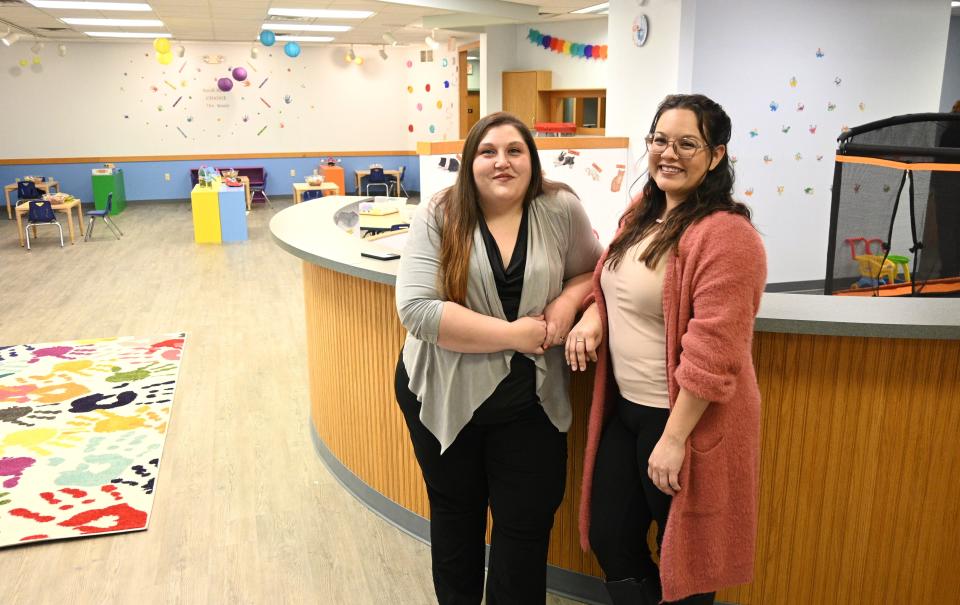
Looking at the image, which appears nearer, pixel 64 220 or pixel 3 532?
pixel 3 532

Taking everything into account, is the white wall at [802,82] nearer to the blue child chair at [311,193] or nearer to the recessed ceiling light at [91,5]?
the recessed ceiling light at [91,5]

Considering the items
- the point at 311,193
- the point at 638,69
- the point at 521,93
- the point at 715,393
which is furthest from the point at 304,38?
the point at 715,393

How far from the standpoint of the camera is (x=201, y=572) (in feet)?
9.61

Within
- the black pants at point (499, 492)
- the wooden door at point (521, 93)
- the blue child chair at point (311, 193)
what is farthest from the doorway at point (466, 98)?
the black pants at point (499, 492)

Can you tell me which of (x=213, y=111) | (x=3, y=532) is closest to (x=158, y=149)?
(x=213, y=111)

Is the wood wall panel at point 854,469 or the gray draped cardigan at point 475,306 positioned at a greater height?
the gray draped cardigan at point 475,306

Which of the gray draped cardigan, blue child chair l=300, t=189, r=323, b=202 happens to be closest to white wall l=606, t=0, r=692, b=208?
the gray draped cardigan

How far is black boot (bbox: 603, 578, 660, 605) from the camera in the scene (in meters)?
1.97

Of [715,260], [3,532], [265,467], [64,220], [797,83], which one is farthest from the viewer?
[64,220]

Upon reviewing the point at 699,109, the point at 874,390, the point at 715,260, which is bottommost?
the point at 874,390

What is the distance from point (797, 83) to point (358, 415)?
6.01m

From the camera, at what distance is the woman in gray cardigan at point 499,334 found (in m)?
2.02

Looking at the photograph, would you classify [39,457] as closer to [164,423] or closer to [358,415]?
[164,423]

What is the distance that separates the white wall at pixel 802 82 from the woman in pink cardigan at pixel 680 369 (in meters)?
5.70
